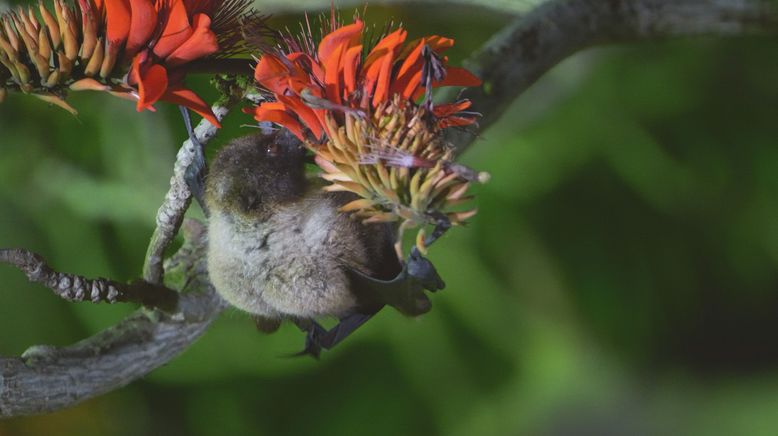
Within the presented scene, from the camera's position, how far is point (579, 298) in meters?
1.58

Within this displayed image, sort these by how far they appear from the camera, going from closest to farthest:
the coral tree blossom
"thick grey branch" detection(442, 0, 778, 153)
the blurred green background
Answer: the coral tree blossom, "thick grey branch" detection(442, 0, 778, 153), the blurred green background

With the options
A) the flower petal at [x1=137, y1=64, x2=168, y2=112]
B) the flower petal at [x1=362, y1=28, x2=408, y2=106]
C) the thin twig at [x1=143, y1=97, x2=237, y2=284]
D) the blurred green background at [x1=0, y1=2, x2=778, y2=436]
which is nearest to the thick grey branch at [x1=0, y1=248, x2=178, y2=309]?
the thin twig at [x1=143, y1=97, x2=237, y2=284]

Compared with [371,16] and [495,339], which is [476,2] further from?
[495,339]

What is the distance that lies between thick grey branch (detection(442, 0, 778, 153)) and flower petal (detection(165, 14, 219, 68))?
28 centimetres

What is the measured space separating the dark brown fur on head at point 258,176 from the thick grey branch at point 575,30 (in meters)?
0.20

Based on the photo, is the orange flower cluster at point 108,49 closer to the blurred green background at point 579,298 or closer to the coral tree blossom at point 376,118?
the coral tree blossom at point 376,118

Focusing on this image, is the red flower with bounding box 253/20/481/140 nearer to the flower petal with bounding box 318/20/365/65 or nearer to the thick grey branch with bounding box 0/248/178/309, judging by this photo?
the flower petal with bounding box 318/20/365/65

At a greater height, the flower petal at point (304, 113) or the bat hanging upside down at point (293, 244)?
the flower petal at point (304, 113)

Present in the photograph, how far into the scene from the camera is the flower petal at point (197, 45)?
1.72 feet

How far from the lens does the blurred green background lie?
4.94 ft

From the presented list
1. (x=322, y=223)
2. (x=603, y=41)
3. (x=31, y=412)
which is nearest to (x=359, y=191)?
(x=322, y=223)

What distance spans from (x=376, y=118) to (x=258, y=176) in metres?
0.12

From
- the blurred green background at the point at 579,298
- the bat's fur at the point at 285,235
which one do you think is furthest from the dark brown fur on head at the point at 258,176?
the blurred green background at the point at 579,298

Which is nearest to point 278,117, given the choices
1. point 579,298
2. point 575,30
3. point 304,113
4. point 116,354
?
point 304,113
